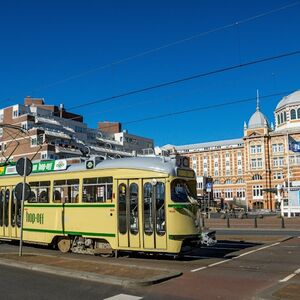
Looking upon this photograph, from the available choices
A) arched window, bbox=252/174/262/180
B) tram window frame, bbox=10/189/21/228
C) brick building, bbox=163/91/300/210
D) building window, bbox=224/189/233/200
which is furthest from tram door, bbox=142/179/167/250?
building window, bbox=224/189/233/200

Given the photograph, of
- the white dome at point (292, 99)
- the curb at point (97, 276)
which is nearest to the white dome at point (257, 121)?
the white dome at point (292, 99)

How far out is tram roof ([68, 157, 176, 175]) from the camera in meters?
13.8

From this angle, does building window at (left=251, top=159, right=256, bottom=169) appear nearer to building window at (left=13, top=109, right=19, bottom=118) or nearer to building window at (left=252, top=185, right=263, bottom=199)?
building window at (left=252, top=185, right=263, bottom=199)

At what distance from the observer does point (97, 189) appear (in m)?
15.1

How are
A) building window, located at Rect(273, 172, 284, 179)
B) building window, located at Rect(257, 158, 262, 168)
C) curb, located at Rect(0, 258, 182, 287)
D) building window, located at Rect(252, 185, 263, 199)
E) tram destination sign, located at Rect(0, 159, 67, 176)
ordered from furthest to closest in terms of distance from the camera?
building window, located at Rect(257, 158, 262, 168) < building window, located at Rect(252, 185, 263, 199) < building window, located at Rect(273, 172, 284, 179) < tram destination sign, located at Rect(0, 159, 67, 176) < curb, located at Rect(0, 258, 182, 287)

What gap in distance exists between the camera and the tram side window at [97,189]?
48.3 ft

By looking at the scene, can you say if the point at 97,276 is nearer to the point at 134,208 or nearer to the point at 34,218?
the point at 134,208

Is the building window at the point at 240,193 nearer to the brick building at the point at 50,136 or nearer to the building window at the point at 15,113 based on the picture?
the brick building at the point at 50,136

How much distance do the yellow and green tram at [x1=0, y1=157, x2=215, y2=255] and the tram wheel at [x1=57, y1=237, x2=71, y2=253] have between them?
4 centimetres

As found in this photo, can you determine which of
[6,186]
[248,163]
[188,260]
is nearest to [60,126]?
[248,163]

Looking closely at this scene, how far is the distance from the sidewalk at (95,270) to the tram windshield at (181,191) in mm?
2723

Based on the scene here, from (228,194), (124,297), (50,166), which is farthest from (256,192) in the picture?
(124,297)

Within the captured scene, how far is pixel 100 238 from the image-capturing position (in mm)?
14758

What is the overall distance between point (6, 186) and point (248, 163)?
9738 cm
